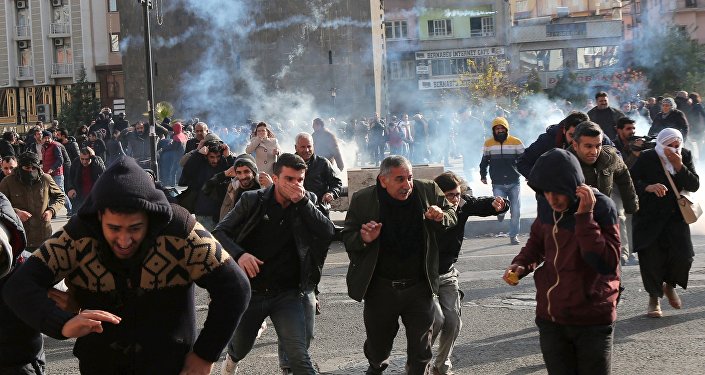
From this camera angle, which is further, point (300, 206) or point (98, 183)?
point (300, 206)

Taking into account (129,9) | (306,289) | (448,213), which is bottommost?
(306,289)

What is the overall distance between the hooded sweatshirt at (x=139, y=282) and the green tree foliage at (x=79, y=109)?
63114mm

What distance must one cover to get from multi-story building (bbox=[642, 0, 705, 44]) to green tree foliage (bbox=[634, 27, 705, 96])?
14.9 m

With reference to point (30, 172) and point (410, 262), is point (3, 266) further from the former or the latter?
point (30, 172)

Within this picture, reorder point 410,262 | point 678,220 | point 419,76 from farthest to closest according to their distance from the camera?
point 419,76 → point 678,220 → point 410,262

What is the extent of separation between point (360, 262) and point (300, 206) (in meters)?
0.52

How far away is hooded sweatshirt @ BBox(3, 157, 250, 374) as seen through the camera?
3840 millimetres

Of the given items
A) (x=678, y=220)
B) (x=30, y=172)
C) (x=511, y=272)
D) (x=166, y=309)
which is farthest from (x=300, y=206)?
(x=30, y=172)

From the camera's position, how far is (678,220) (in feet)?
29.8

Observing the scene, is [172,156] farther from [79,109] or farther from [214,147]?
[79,109]

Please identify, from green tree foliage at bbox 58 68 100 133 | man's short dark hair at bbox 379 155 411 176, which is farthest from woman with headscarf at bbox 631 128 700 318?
green tree foliage at bbox 58 68 100 133

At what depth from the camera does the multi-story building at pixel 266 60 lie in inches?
2266

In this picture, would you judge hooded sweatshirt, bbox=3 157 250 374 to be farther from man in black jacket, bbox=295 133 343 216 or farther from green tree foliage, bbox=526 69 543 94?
green tree foliage, bbox=526 69 543 94

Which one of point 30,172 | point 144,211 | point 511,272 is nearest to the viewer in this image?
point 144,211
